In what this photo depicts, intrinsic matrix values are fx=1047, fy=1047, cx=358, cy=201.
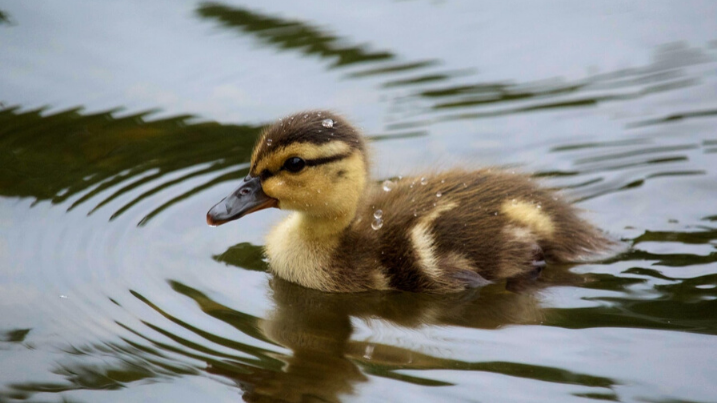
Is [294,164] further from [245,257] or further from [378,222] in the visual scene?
[245,257]

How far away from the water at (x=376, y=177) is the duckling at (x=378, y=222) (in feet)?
0.38

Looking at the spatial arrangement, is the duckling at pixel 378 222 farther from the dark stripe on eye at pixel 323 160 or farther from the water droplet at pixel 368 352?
the water droplet at pixel 368 352

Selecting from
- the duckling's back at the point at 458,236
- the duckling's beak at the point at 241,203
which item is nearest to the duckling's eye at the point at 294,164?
the duckling's beak at the point at 241,203

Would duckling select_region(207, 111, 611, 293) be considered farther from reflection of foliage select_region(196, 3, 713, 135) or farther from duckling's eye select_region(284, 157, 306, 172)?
reflection of foliage select_region(196, 3, 713, 135)

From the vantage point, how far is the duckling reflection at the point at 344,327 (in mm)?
3629

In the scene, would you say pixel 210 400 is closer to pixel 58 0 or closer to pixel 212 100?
pixel 212 100

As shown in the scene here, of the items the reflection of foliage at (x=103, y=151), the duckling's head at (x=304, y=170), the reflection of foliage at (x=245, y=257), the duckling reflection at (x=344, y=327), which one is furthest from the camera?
the reflection of foliage at (x=103, y=151)

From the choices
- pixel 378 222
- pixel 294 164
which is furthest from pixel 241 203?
pixel 378 222

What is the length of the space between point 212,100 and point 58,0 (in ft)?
5.26

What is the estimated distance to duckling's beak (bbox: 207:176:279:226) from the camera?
4494 millimetres

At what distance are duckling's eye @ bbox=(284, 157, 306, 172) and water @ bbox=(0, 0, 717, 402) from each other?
0.45 metres

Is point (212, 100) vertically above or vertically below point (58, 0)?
below

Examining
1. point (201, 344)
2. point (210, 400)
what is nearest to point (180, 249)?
point (201, 344)

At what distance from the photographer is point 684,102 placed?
6344 mm
